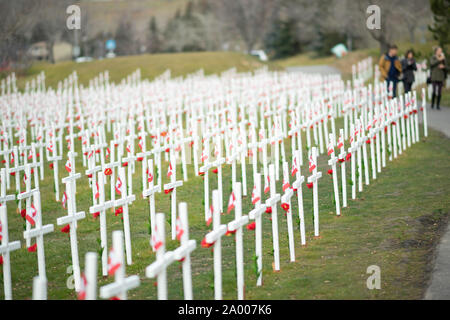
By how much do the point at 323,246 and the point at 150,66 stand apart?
128 feet

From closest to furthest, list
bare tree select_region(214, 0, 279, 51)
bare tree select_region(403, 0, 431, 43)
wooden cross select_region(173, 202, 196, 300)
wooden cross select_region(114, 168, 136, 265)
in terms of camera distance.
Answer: wooden cross select_region(173, 202, 196, 300) < wooden cross select_region(114, 168, 136, 265) < bare tree select_region(403, 0, 431, 43) < bare tree select_region(214, 0, 279, 51)

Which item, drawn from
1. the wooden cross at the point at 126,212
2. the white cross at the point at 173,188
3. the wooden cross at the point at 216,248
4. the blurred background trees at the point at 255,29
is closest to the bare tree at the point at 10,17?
the blurred background trees at the point at 255,29

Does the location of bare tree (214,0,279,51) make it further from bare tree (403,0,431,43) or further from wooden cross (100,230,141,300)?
wooden cross (100,230,141,300)

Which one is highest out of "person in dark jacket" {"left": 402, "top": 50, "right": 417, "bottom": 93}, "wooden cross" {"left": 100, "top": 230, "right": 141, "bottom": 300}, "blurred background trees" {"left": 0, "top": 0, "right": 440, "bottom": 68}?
"blurred background trees" {"left": 0, "top": 0, "right": 440, "bottom": 68}

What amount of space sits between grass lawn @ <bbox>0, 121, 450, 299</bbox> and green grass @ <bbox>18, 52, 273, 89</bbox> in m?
32.6

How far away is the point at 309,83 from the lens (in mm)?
27297

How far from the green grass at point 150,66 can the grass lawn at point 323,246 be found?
3259 cm

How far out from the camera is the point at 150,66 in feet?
153

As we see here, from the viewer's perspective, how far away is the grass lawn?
7305mm

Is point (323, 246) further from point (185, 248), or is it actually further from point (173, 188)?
point (185, 248)

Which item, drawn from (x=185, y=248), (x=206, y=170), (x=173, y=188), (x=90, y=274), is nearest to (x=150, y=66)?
(x=206, y=170)

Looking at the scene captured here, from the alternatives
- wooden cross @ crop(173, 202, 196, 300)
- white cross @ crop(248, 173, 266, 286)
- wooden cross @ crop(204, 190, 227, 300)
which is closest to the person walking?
white cross @ crop(248, 173, 266, 286)
